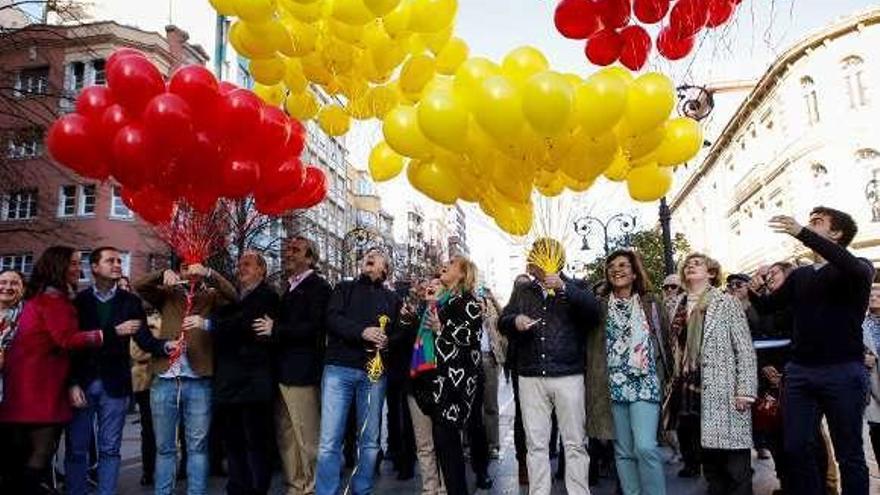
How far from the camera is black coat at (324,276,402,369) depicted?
206 inches

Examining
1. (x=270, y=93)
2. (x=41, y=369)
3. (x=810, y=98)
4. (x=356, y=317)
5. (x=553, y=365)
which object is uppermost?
(x=810, y=98)

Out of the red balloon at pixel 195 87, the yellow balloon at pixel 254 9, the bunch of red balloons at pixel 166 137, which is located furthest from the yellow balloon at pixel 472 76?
the red balloon at pixel 195 87

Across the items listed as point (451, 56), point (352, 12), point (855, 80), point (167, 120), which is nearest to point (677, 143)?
point (451, 56)

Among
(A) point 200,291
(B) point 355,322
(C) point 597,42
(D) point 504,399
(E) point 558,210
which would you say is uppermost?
(C) point 597,42

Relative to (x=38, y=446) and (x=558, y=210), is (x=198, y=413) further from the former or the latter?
(x=558, y=210)

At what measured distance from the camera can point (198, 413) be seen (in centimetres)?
510

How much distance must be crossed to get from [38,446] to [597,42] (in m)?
5.14

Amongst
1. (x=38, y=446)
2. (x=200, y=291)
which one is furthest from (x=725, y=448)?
(x=38, y=446)

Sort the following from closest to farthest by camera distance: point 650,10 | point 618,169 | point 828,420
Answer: point 828,420 < point 650,10 < point 618,169

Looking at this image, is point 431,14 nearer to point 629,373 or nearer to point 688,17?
point 688,17

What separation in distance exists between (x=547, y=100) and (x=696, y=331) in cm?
200

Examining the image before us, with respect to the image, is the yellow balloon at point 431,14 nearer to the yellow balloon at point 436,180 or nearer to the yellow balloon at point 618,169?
the yellow balloon at point 436,180

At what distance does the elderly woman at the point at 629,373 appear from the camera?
4.60 metres

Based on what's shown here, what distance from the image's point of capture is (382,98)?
6.14m
